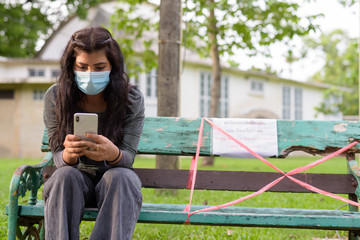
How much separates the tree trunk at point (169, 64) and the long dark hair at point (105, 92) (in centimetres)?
246

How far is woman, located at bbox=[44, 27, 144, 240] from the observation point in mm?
2164

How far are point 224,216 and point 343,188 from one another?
1140mm

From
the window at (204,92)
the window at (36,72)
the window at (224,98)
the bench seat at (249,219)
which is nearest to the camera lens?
the bench seat at (249,219)

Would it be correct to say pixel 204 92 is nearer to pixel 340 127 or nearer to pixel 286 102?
pixel 286 102

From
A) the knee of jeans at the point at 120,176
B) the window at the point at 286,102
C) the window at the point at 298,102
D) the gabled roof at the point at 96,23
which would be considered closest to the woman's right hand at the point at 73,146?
the knee of jeans at the point at 120,176

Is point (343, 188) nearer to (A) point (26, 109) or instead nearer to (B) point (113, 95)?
(B) point (113, 95)

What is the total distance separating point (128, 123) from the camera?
8.58ft

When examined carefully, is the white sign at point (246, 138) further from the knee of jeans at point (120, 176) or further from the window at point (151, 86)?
the window at point (151, 86)

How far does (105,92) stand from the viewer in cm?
260

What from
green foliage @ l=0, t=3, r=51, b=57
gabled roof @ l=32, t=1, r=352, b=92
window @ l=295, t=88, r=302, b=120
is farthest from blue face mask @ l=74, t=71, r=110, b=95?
window @ l=295, t=88, r=302, b=120

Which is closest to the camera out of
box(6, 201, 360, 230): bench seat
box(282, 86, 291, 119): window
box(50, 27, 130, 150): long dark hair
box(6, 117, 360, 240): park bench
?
box(6, 201, 360, 230): bench seat

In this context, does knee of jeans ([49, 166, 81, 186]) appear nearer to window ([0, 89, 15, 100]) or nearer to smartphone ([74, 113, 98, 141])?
smartphone ([74, 113, 98, 141])

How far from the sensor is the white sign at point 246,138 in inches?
125

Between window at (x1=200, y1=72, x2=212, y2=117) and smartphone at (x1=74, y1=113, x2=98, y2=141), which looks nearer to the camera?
smartphone at (x1=74, y1=113, x2=98, y2=141)
